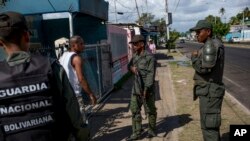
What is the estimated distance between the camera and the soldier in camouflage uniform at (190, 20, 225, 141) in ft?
16.7

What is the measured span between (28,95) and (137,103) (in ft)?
15.2

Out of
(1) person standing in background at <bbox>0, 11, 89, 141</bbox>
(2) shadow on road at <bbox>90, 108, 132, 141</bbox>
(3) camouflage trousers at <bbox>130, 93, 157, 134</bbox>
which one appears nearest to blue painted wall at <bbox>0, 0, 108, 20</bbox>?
(2) shadow on road at <bbox>90, 108, 132, 141</bbox>

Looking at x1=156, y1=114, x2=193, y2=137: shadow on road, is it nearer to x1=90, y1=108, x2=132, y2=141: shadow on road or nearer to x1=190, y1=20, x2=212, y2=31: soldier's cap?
x1=90, y1=108, x2=132, y2=141: shadow on road

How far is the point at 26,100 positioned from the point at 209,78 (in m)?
3.50

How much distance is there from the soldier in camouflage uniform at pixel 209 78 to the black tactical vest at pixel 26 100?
3.24 meters

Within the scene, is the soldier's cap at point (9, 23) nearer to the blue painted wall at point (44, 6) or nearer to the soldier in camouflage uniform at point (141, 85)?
the soldier in camouflage uniform at point (141, 85)

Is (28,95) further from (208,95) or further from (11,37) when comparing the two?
(208,95)

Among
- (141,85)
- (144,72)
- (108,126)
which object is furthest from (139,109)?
(108,126)

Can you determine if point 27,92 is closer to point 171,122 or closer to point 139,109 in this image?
point 139,109

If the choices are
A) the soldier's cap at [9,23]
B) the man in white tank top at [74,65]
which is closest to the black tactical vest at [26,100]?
the soldier's cap at [9,23]

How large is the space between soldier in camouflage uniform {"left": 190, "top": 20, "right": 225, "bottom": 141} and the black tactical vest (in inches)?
128

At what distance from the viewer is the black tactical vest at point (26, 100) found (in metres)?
2.16

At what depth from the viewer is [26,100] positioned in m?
2.17

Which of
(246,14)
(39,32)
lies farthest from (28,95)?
(246,14)
